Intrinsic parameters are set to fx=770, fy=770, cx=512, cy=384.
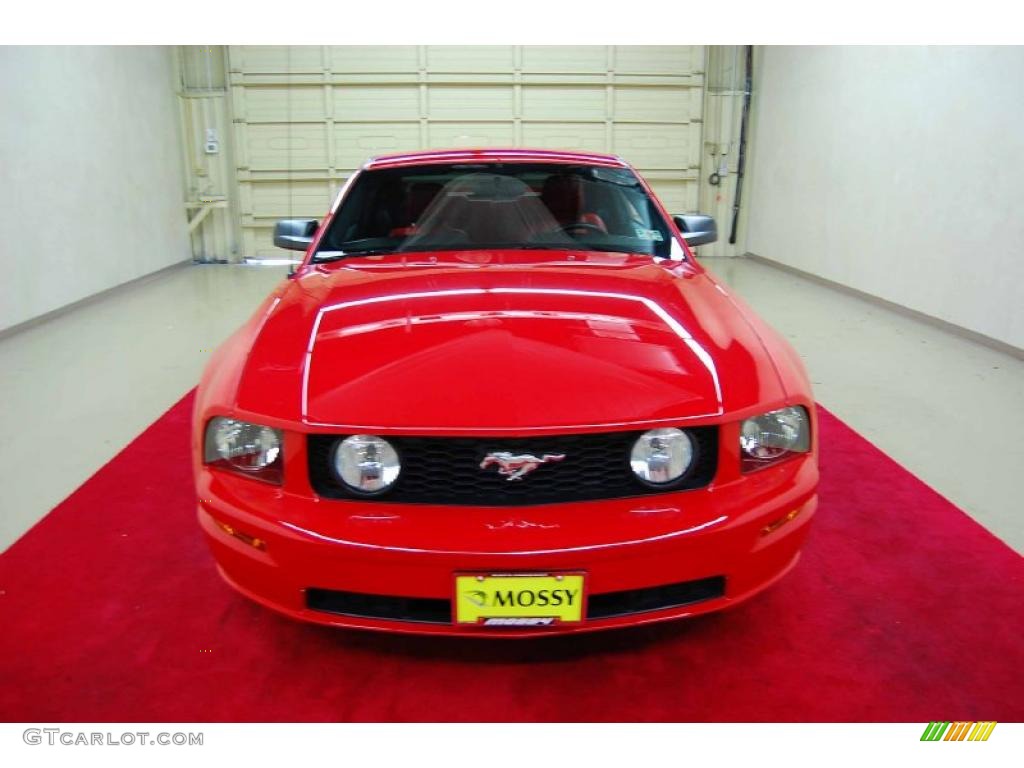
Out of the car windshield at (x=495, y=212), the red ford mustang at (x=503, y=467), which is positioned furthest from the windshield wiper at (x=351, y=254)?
the red ford mustang at (x=503, y=467)

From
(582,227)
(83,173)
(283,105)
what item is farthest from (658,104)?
(582,227)

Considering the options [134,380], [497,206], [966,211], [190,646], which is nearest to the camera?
[190,646]

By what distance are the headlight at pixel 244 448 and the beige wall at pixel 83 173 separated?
14.7ft

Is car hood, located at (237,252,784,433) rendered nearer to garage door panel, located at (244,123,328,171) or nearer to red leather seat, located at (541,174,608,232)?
red leather seat, located at (541,174,608,232)

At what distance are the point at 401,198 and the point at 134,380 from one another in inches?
93.5

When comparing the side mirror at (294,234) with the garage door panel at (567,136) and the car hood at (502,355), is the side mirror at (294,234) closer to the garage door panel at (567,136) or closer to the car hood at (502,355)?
the car hood at (502,355)

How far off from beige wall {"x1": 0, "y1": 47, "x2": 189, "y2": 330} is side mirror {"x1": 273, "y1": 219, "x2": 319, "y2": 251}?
10.8 ft

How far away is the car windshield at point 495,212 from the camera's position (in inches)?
103

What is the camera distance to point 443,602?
1575mm

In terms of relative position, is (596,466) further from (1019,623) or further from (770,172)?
(770,172)

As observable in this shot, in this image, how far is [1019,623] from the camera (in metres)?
1.98

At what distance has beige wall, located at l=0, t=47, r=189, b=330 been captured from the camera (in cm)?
550

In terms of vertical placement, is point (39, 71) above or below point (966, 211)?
above
